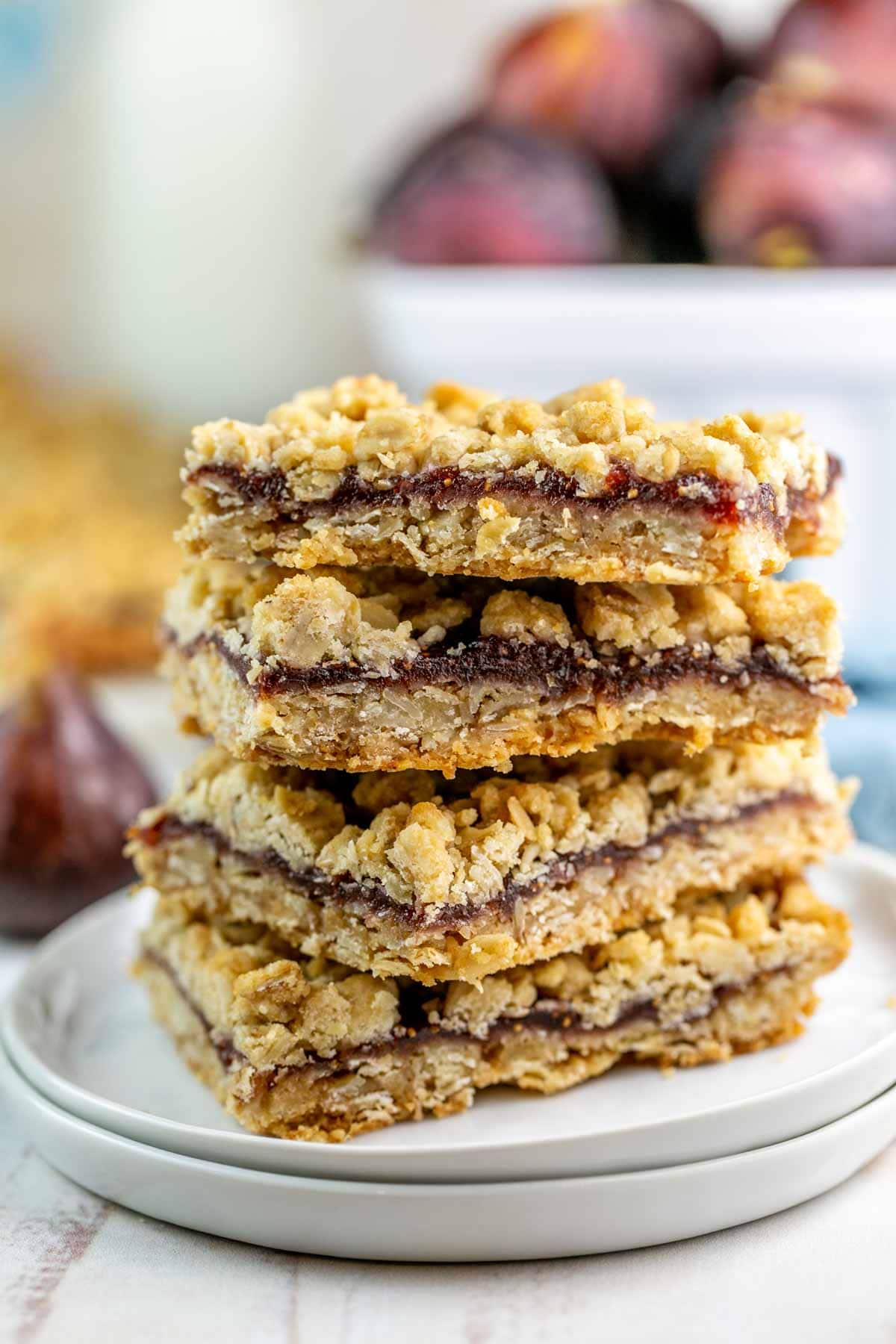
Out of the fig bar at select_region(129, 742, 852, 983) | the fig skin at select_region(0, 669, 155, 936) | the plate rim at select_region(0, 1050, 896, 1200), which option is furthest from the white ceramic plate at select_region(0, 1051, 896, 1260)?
the fig skin at select_region(0, 669, 155, 936)

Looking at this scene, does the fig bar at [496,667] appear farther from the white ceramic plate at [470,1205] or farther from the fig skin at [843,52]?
the fig skin at [843,52]

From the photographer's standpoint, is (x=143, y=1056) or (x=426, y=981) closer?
(x=426, y=981)

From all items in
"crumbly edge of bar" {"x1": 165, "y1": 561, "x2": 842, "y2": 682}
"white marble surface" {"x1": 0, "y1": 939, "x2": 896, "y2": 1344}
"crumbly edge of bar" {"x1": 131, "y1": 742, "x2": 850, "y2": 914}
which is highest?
"crumbly edge of bar" {"x1": 165, "y1": 561, "x2": 842, "y2": 682}

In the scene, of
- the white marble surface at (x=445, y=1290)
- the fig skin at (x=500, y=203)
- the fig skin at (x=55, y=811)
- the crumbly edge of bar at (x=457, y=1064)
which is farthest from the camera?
the fig skin at (x=500, y=203)

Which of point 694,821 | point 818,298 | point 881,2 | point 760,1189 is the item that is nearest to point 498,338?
point 818,298

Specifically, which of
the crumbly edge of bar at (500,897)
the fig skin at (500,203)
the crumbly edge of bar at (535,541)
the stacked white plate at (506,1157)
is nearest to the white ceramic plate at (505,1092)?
the stacked white plate at (506,1157)

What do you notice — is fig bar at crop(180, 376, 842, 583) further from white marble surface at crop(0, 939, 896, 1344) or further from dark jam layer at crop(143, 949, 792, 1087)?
white marble surface at crop(0, 939, 896, 1344)

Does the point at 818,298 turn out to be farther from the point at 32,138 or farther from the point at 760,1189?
the point at 32,138
